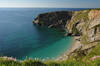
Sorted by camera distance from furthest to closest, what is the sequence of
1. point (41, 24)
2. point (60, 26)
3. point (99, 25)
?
point (41, 24)
point (60, 26)
point (99, 25)

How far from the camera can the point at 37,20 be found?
139 meters

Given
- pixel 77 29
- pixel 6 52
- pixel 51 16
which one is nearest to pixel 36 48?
pixel 6 52

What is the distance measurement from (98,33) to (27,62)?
56.3 m

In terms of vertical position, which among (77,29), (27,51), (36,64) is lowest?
(27,51)

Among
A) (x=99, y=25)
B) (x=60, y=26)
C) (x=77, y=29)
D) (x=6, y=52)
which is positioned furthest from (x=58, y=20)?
(x=6, y=52)

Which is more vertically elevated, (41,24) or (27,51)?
(41,24)

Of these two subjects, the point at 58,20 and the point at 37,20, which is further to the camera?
the point at 37,20

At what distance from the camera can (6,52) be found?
5384 centimetres

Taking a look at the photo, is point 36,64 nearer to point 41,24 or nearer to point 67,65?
point 67,65

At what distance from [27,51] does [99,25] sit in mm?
38102

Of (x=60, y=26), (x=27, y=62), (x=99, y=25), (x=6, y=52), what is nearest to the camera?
(x=27, y=62)

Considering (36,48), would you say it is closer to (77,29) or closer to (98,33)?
(98,33)

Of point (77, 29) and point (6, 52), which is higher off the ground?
point (77, 29)

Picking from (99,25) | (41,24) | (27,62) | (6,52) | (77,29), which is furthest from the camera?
(41,24)
